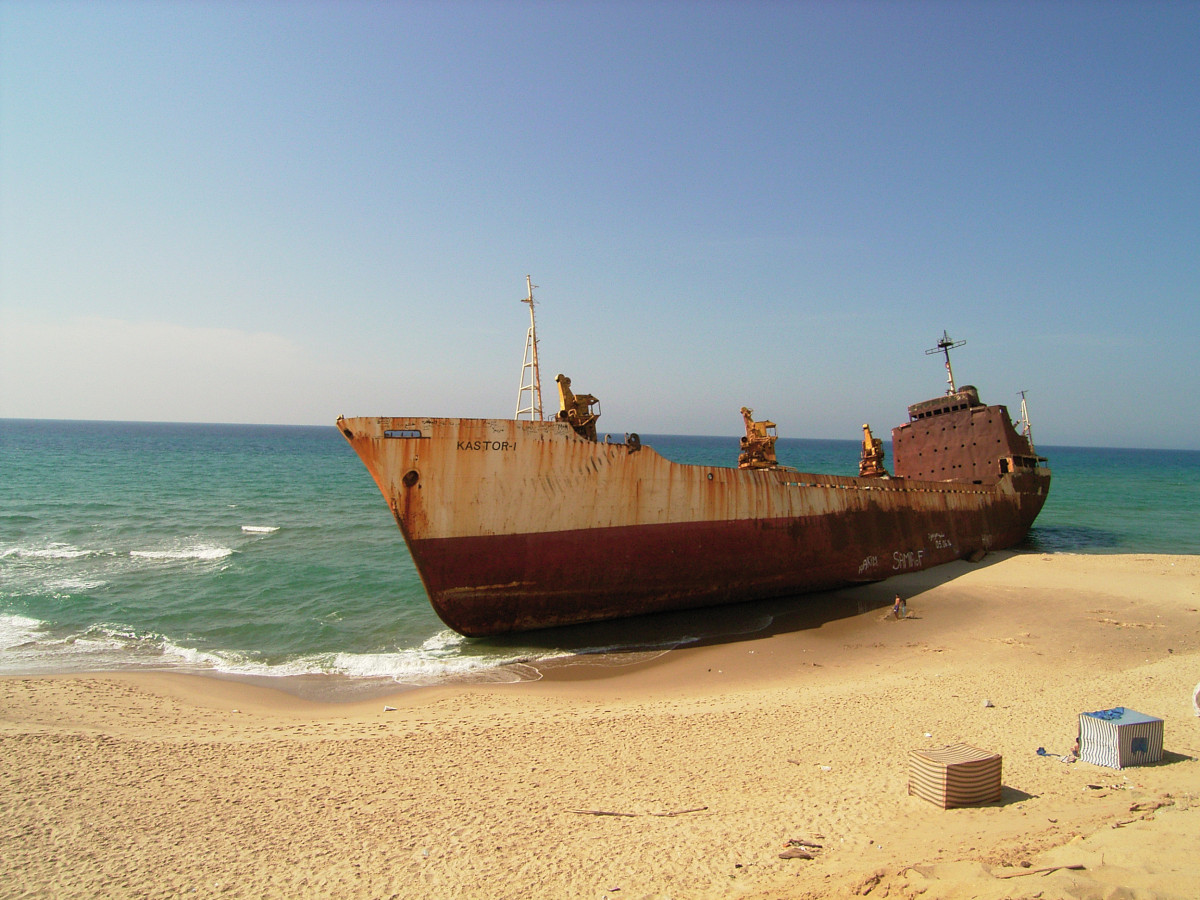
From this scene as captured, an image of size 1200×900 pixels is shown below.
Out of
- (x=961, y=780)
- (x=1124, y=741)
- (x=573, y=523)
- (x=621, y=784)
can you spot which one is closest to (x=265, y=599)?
(x=573, y=523)

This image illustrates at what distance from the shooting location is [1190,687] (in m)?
9.41

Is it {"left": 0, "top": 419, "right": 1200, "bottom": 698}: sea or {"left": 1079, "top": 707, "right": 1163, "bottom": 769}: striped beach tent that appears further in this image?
{"left": 0, "top": 419, "right": 1200, "bottom": 698}: sea

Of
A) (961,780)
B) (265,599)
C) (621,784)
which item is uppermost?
(961,780)

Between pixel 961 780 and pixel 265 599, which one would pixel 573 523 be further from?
pixel 265 599

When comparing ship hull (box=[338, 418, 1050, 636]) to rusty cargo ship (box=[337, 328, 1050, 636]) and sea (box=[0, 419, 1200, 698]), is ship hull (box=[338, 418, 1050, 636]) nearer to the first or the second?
rusty cargo ship (box=[337, 328, 1050, 636])

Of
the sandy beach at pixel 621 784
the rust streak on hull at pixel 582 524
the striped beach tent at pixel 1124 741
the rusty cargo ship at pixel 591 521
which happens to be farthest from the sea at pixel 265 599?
the striped beach tent at pixel 1124 741

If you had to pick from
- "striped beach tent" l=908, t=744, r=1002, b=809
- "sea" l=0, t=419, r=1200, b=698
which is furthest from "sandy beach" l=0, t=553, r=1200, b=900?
"sea" l=0, t=419, r=1200, b=698

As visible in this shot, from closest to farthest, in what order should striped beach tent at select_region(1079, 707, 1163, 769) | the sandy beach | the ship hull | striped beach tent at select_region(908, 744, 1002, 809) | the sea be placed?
1. the sandy beach
2. striped beach tent at select_region(908, 744, 1002, 809)
3. striped beach tent at select_region(1079, 707, 1163, 769)
4. the sea
5. the ship hull

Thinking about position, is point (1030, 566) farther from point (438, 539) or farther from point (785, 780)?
point (438, 539)

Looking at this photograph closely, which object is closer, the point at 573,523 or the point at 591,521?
the point at 573,523

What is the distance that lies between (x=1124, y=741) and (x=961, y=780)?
2.26 m

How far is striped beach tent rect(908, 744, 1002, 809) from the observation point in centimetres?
582

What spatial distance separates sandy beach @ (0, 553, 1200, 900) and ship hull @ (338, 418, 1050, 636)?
227 centimetres

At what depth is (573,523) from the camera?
13281 millimetres
